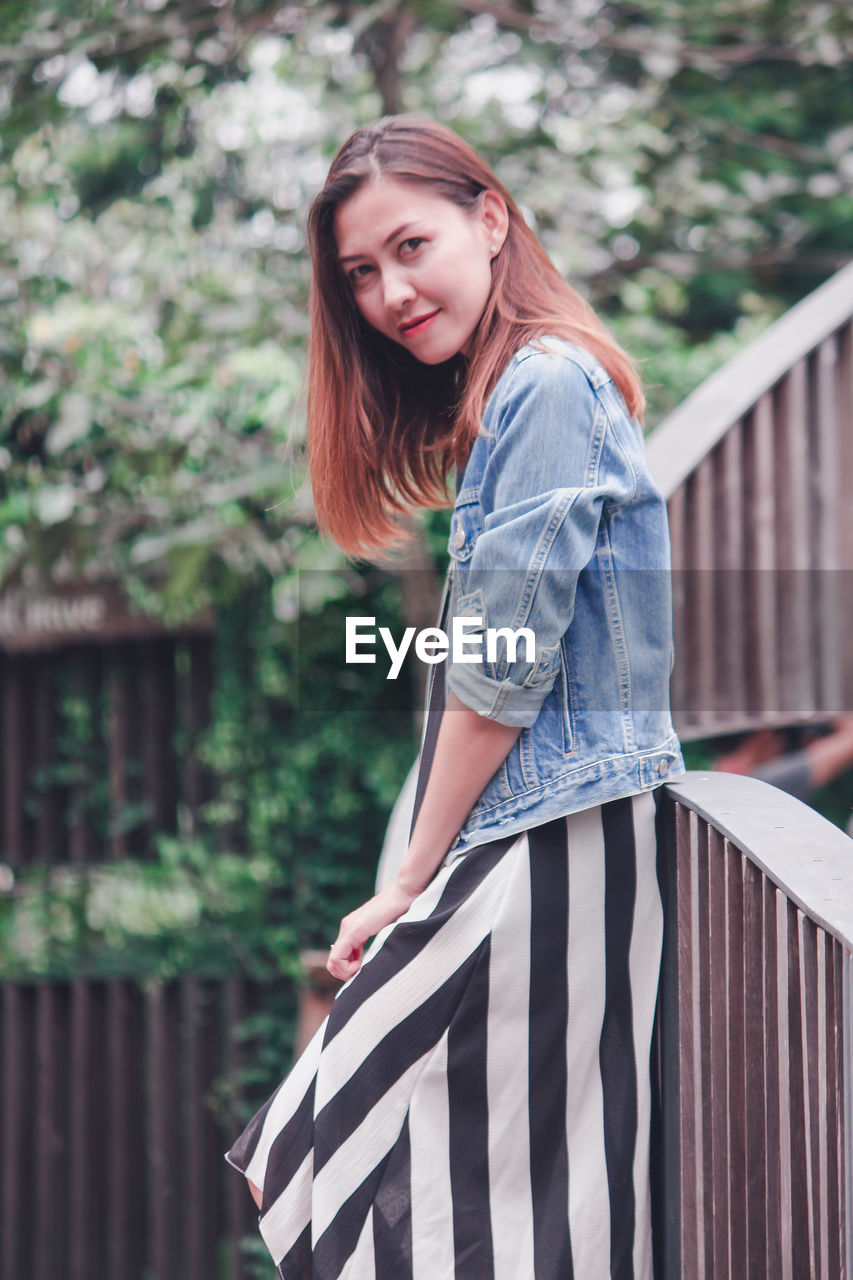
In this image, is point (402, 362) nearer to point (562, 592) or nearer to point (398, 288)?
point (398, 288)

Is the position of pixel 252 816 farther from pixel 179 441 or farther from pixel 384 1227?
pixel 384 1227

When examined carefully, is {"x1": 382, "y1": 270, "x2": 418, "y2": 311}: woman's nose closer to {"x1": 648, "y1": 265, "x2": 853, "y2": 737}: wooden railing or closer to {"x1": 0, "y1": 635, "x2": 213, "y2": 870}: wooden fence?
{"x1": 648, "y1": 265, "x2": 853, "y2": 737}: wooden railing

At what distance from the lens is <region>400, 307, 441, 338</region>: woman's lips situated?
142 centimetres

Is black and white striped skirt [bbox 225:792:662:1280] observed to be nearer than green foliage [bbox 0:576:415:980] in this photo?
Yes

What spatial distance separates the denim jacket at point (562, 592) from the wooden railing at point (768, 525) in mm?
1273

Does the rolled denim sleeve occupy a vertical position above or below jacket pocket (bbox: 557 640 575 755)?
above

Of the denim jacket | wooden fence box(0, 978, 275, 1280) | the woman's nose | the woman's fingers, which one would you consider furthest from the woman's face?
wooden fence box(0, 978, 275, 1280)

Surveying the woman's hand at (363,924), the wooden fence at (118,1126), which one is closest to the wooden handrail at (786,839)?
the woman's hand at (363,924)

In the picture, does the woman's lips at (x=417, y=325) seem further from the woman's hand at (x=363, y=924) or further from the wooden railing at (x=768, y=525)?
the wooden railing at (x=768, y=525)

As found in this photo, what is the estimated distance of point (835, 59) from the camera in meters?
3.76

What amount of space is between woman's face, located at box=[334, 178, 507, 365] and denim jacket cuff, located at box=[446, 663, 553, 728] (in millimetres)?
442

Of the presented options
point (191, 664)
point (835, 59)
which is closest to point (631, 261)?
point (835, 59)

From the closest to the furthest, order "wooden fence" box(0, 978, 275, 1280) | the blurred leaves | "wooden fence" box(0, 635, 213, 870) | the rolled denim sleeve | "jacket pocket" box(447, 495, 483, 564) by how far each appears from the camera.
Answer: the rolled denim sleeve → "jacket pocket" box(447, 495, 483, 564) → the blurred leaves → "wooden fence" box(0, 978, 275, 1280) → "wooden fence" box(0, 635, 213, 870)

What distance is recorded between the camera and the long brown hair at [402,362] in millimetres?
1361
